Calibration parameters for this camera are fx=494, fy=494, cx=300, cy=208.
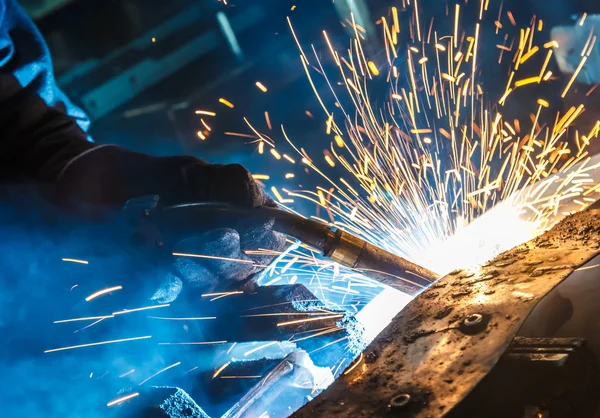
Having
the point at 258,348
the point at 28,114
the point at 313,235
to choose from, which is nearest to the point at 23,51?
the point at 28,114

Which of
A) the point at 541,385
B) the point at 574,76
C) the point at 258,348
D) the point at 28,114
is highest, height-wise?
the point at 28,114

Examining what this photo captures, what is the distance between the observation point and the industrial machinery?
0.94m

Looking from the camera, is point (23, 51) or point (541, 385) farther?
point (23, 51)

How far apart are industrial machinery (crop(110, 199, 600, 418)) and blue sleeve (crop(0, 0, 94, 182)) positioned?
4.58 feet

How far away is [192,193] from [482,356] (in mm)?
1593

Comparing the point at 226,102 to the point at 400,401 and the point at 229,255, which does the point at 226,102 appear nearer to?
the point at 229,255

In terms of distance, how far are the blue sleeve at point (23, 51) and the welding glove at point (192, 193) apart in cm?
49

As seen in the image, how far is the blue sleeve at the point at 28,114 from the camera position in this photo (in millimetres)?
2270

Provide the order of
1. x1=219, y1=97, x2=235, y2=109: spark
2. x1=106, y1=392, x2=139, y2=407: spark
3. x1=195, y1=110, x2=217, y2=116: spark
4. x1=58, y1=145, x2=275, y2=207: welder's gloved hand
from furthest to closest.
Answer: x1=219, y1=97, x2=235, y2=109: spark → x1=195, y1=110, x2=217, y2=116: spark → x1=58, y1=145, x2=275, y2=207: welder's gloved hand → x1=106, y1=392, x2=139, y2=407: spark

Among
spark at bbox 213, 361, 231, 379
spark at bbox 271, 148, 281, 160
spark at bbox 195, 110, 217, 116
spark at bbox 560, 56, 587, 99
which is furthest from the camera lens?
spark at bbox 271, 148, 281, 160

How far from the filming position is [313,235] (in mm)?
1997

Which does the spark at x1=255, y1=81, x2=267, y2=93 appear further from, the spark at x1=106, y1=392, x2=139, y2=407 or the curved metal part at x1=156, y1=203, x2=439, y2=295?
the spark at x1=106, y1=392, x2=139, y2=407

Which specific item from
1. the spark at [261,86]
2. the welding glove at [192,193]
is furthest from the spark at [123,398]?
the spark at [261,86]

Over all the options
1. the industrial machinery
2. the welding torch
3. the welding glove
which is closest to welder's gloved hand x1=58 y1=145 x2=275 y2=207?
the welding glove
